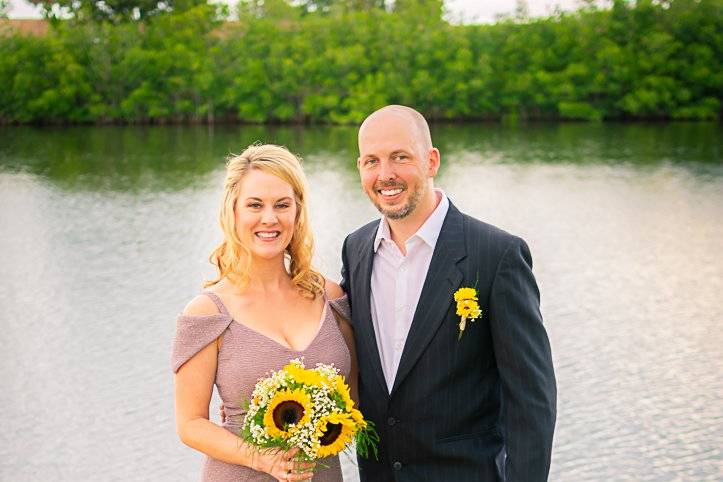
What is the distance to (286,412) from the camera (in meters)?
3.04

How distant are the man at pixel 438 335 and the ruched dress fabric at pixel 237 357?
0.19m

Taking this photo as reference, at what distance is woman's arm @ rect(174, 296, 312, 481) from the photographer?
3227mm

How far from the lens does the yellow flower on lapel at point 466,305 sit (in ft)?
10.8

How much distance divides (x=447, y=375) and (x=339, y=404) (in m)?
0.52

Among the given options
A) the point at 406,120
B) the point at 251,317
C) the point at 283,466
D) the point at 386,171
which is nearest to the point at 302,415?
the point at 283,466

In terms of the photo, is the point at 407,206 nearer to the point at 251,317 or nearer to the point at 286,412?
the point at 251,317

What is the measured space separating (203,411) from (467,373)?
944 mm

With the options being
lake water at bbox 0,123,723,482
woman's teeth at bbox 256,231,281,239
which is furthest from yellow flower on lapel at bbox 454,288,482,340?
lake water at bbox 0,123,723,482

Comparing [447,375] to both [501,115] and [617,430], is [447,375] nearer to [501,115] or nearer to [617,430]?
[617,430]

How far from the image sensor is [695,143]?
126ft

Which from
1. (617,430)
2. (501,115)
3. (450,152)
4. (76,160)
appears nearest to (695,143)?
(450,152)

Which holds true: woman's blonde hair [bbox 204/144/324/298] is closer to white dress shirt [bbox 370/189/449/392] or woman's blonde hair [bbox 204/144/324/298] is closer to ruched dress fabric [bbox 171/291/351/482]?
ruched dress fabric [bbox 171/291/351/482]

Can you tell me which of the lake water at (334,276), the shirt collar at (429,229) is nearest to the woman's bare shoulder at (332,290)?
the shirt collar at (429,229)

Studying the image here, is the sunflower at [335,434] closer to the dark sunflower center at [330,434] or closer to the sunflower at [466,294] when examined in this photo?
the dark sunflower center at [330,434]
